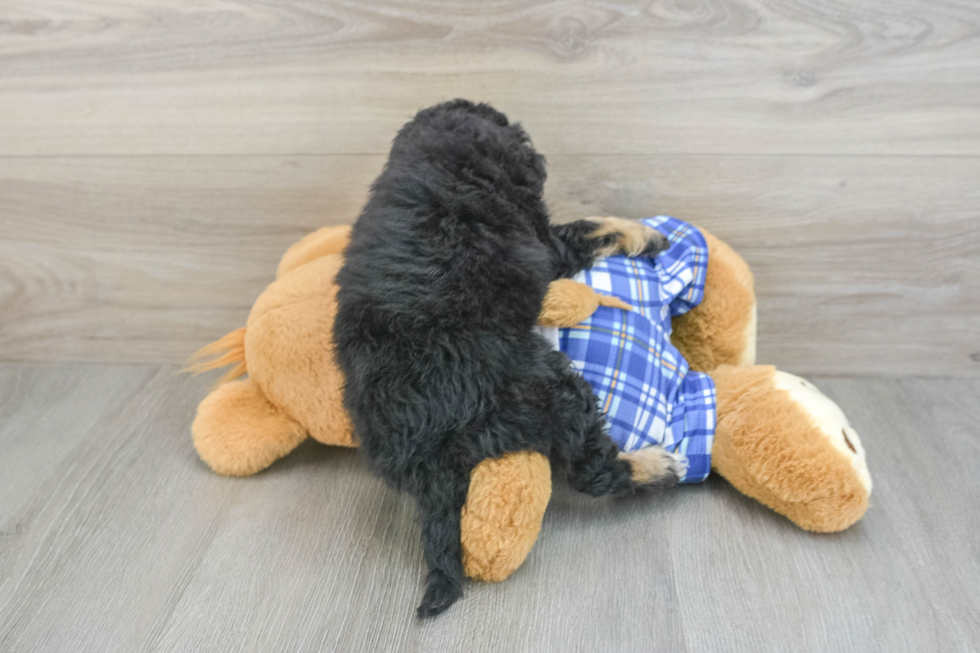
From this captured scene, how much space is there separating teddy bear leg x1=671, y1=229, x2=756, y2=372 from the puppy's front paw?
9cm

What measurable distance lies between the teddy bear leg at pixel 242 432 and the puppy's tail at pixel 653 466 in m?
0.41

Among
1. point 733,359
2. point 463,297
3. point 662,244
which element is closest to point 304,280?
point 463,297

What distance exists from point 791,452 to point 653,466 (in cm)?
14

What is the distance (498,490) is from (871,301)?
63cm

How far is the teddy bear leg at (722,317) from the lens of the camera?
80 centimetres

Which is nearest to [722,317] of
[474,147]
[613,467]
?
[613,467]

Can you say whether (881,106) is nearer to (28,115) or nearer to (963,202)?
(963,202)

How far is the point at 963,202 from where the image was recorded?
32.9 inches

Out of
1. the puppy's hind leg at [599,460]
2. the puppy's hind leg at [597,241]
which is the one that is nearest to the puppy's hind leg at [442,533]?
the puppy's hind leg at [599,460]

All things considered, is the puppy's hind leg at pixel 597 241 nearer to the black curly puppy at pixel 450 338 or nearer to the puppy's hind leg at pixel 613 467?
the black curly puppy at pixel 450 338

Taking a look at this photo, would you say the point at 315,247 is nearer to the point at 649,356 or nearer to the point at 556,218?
the point at 556,218

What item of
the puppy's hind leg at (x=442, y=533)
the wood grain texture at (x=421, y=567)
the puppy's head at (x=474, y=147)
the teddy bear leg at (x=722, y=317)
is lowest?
the wood grain texture at (x=421, y=567)

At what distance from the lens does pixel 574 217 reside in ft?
2.91

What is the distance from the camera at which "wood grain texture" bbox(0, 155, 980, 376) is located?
85 cm
